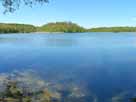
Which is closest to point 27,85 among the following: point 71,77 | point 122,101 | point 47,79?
point 47,79

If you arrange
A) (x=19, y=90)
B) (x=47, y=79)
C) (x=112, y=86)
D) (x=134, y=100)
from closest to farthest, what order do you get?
(x=134, y=100) < (x=19, y=90) < (x=112, y=86) < (x=47, y=79)

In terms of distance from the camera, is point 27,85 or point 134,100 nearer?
point 134,100

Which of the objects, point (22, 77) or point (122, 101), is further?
point (22, 77)

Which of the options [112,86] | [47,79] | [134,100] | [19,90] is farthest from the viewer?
[47,79]

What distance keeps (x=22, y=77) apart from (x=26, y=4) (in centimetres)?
780

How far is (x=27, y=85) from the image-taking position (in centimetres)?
2378

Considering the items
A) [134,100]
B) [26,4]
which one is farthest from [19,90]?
[134,100]

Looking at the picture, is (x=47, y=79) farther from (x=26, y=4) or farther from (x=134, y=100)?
(x=134, y=100)

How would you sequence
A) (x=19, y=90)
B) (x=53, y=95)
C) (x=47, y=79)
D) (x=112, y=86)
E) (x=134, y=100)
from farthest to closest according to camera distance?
(x=47, y=79)
(x=112, y=86)
(x=19, y=90)
(x=53, y=95)
(x=134, y=100)

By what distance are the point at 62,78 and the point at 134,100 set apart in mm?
10507

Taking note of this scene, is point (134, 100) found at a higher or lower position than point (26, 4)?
lower

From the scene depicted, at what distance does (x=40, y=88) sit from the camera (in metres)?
22.7

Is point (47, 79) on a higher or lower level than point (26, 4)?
lower

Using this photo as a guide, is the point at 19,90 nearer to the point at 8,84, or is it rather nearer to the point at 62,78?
the point at 8,84
